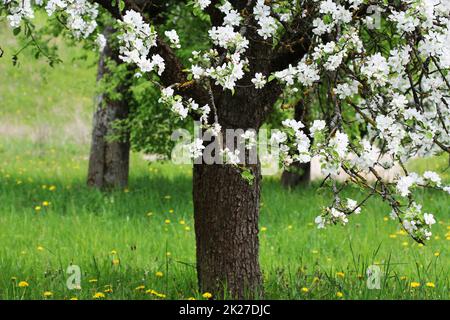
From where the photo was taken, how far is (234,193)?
5512 mm

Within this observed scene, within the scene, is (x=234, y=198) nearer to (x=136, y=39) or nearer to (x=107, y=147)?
(x=136, y=39)

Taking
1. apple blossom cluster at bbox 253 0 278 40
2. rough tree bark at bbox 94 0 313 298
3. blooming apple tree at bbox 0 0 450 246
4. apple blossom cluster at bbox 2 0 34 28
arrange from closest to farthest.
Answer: blooming apple tree at bbox 0 0 450 246 < apple blossom cluster at bbox 253 0 278 40 < apple blossom cluster at bbox 2 0 34 28 < rough tree bark at bbox 94 0 313 298

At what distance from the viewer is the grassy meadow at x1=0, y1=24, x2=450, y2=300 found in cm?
621

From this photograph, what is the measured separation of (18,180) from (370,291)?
8.65m

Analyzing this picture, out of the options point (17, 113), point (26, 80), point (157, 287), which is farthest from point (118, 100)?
point (26, 80)

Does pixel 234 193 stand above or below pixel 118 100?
below

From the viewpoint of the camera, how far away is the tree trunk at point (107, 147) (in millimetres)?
11828

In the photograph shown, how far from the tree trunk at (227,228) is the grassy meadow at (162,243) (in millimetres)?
349

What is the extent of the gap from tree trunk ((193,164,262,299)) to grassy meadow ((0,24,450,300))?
349 mm

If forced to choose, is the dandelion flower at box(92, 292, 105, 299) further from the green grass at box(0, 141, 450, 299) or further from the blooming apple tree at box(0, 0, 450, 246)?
the blooming apple tree at box(0, 0, 450, 246)

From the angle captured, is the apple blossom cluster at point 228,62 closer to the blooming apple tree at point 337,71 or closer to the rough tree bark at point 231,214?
the blooming apple tree at point 337,71

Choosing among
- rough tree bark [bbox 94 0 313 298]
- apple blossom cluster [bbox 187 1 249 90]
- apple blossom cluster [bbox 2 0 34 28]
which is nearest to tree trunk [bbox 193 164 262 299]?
rough tree bark [bbox 94 0 313 298]

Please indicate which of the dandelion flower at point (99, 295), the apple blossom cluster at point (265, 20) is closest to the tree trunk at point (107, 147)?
the dandelion flower at point (99, 295)
